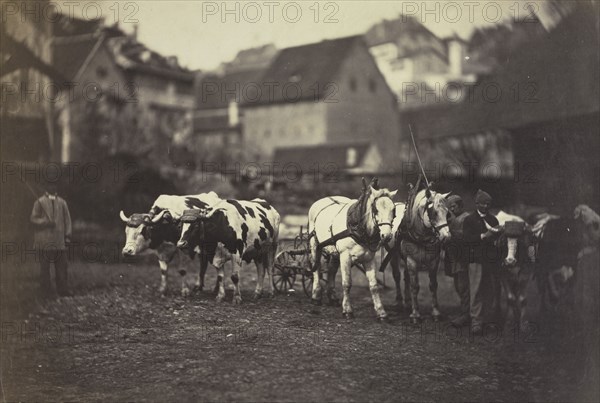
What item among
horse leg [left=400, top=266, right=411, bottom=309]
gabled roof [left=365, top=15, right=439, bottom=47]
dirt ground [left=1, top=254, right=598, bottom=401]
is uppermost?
gabled roof [left=365, top=15, right=439, bottom=47]

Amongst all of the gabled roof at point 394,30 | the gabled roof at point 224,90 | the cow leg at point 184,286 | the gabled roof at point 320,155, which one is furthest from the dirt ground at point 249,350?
the gabled roof at point 394,30

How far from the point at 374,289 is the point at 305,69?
3.64 feet

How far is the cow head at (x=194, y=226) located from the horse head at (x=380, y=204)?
0.75m

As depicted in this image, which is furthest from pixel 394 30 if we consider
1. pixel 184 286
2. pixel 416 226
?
pixel 184 286

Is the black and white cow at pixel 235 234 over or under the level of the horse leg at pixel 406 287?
over

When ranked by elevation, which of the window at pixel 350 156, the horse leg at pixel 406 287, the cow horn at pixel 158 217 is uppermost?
the window at pixel 350 156

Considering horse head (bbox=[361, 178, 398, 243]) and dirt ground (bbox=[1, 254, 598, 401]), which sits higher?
horse head (bbox=[361, 178, 398, 243])

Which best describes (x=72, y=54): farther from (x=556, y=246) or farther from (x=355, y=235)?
(x=556, y=246)

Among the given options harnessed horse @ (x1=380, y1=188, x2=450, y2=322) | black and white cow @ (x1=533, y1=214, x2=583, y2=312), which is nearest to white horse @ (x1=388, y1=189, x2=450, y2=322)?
harnessed horse @ (x1=380, y1=188, x2=450, y2=322)

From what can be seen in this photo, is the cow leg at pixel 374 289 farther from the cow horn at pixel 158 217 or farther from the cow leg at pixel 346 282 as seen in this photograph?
the cow horn at pixel 158 217

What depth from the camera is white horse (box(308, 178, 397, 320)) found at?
8.77 ft

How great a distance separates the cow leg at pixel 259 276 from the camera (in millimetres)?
2701

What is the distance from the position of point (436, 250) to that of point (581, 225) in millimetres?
683

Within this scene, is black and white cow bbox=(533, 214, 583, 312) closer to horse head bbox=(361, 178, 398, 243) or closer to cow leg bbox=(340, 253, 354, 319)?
horse head bbox=(361, 178, 398, 243)
